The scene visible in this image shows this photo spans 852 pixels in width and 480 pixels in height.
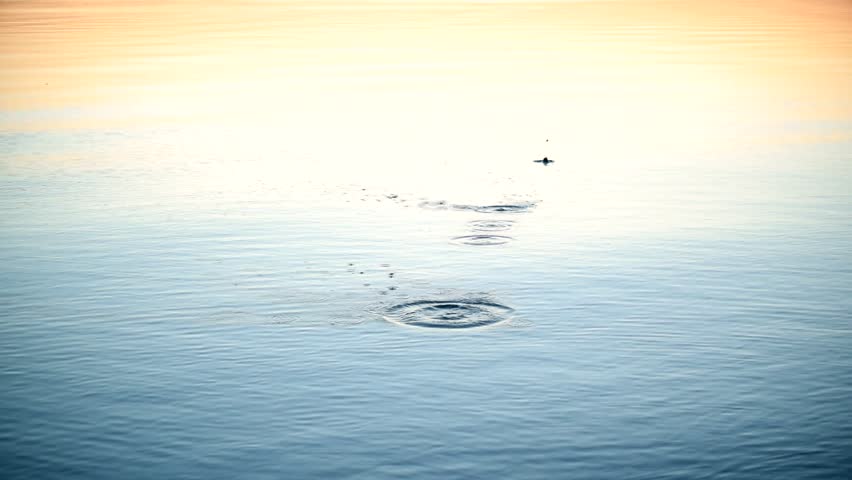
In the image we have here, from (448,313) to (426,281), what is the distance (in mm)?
3060

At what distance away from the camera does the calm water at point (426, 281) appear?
2509 centimetres

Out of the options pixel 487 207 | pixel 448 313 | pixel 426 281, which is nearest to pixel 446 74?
pixel 487 207

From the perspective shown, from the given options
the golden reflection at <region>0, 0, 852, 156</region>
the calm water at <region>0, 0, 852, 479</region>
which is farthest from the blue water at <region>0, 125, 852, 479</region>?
the golden reflection at <region>0, 0, 852, 156</region>

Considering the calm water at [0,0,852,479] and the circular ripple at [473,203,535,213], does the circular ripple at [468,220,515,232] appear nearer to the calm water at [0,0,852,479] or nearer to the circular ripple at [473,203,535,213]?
the calm water at [0,0,852,479]

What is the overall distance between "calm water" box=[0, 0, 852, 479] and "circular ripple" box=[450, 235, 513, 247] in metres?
0.32

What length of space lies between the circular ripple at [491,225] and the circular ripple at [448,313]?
31.0 ft

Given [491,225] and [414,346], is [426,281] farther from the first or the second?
[491,225]

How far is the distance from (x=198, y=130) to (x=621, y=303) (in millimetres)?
37960

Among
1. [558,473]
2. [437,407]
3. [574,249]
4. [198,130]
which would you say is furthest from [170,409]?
[198,130]

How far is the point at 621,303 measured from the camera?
113ft

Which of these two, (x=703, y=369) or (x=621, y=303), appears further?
(x=621, y=303)

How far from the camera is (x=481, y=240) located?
41.9m

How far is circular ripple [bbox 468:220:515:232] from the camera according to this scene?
43.6 m

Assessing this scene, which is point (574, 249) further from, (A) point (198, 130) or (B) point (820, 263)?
(A) point (198, 130)
